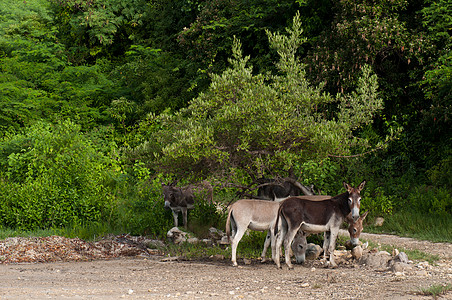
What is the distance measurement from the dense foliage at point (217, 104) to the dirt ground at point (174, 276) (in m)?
1.95

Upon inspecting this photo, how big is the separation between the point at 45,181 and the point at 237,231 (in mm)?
7481

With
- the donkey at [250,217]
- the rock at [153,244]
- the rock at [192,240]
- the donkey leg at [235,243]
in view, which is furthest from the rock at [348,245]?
the rock at [153,244]

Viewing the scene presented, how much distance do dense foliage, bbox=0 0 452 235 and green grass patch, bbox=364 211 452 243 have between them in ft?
1.20

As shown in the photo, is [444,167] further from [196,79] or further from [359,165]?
[196,79]

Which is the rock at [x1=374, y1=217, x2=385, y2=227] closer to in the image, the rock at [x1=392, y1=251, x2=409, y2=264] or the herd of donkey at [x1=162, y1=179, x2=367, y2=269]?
the herd of donkey at [x1=162, y1=179, x2=367, y2=269]

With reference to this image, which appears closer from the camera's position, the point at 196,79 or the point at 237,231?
the point at 237,231

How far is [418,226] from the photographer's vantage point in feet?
49.3

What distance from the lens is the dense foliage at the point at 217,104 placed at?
11961mm

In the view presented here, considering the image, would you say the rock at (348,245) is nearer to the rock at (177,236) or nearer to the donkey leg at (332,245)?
the donkey leg at (332,245)

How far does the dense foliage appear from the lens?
39.2ft

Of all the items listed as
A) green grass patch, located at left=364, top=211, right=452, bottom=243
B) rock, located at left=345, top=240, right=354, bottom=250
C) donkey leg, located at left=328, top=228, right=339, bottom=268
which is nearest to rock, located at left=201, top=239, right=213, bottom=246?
rock, located at left=345, top=240, right=354, bottom=250

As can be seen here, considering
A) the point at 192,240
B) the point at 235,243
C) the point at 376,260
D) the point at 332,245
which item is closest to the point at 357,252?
the point at 376,260

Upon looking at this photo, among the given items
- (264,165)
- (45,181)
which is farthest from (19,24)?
(264,165)

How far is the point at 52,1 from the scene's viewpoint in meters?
30.3
